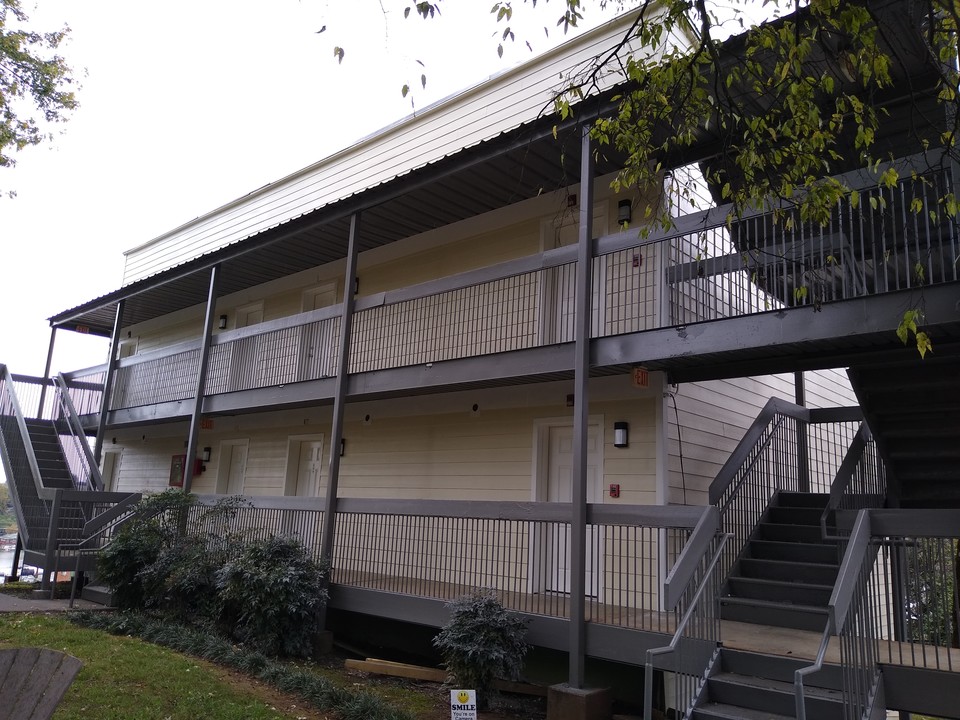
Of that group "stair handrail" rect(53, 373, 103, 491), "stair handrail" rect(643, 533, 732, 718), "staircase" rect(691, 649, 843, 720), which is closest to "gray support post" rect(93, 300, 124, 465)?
"stair handrail" rect(53, 373, 103, 491)

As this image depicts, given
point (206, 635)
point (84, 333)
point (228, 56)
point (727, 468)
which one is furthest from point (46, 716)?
point (84, 333)

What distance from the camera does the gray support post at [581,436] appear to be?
293 inches

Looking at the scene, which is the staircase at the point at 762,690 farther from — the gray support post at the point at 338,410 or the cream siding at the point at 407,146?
the cream siding at the point at 407,146

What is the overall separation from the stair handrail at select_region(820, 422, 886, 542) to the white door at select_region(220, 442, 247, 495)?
1328cm

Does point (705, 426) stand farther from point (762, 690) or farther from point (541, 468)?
Answer: point (762, 690)

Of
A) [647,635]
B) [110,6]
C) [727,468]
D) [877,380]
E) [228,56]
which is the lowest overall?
[647,635]

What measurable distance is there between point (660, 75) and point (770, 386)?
8562 mm

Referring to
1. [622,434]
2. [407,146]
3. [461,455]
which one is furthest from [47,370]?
[622,434]

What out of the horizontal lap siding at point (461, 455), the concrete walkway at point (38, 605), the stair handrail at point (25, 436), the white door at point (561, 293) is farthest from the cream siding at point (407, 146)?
the concrete walkway at point (38, 605)

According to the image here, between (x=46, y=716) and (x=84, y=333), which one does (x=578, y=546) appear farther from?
(x=84, y=333)

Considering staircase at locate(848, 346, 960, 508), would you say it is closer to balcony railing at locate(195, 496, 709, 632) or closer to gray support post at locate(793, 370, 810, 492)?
gray support post at locate(793, 370, 810, 492)

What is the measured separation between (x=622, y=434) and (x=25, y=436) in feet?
44.0

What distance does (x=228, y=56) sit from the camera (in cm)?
614

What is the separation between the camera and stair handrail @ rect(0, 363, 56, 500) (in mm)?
14781
